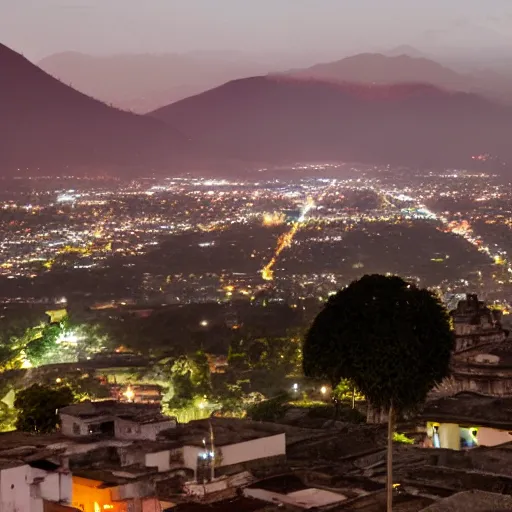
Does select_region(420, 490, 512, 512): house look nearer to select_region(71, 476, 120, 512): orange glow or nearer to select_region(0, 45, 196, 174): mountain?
select_region(71, 476, 120, 512): orange glow

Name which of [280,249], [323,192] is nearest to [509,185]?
[323,192]

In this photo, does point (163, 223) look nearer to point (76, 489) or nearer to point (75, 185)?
point (75, 185)

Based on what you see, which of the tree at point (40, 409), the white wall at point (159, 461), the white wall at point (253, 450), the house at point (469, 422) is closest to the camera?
the white wall at point (159, 461)

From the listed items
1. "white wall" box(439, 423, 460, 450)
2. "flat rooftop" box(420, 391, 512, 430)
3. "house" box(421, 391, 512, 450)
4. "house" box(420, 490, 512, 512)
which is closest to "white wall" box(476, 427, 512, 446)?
"house" box(421, 391, 512, 450)

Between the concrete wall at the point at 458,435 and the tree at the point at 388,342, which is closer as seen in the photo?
the tree at the point at 388,342

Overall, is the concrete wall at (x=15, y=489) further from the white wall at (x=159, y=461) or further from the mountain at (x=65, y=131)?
the mountain at (x=65, y=131)

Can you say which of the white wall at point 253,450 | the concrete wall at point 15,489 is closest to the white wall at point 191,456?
the white wall at point 253,450

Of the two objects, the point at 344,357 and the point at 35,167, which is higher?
the point at 35,167

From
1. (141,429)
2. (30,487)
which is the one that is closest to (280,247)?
(141,429)
